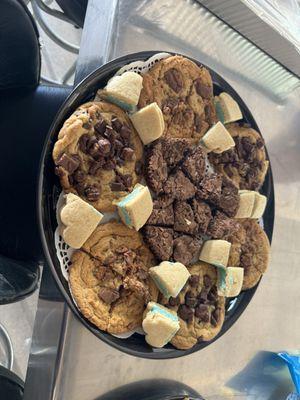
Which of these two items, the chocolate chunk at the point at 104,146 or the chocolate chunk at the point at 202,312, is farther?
the chocolate chunk at the point at 202,312

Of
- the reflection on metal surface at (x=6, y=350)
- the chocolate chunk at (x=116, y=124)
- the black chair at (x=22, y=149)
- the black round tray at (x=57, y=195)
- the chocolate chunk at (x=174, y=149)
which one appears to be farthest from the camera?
the reflection on metal surface at (x=6, y=350)

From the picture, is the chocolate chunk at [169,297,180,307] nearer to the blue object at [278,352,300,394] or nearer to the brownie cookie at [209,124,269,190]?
the brownie cookie at [209,124,269,190]

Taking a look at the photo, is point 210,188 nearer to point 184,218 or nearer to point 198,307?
point 184,218

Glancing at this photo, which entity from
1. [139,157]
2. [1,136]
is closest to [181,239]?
[139,157]

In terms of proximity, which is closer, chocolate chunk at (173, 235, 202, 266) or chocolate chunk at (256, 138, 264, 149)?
chocolate chunk at (173, 235, 202, 266)

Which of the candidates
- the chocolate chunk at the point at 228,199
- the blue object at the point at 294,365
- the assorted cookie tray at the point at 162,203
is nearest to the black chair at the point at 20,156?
the assorted cookie tray at the point at 162,203

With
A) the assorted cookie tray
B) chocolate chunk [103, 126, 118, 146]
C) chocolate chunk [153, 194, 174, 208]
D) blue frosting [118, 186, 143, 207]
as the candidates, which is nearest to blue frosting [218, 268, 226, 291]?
the assorted cookie tray

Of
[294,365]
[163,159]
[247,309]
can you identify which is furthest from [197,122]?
[294,365]

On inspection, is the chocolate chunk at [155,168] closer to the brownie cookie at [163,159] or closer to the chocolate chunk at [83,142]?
the brownie cookie at [163,159]
